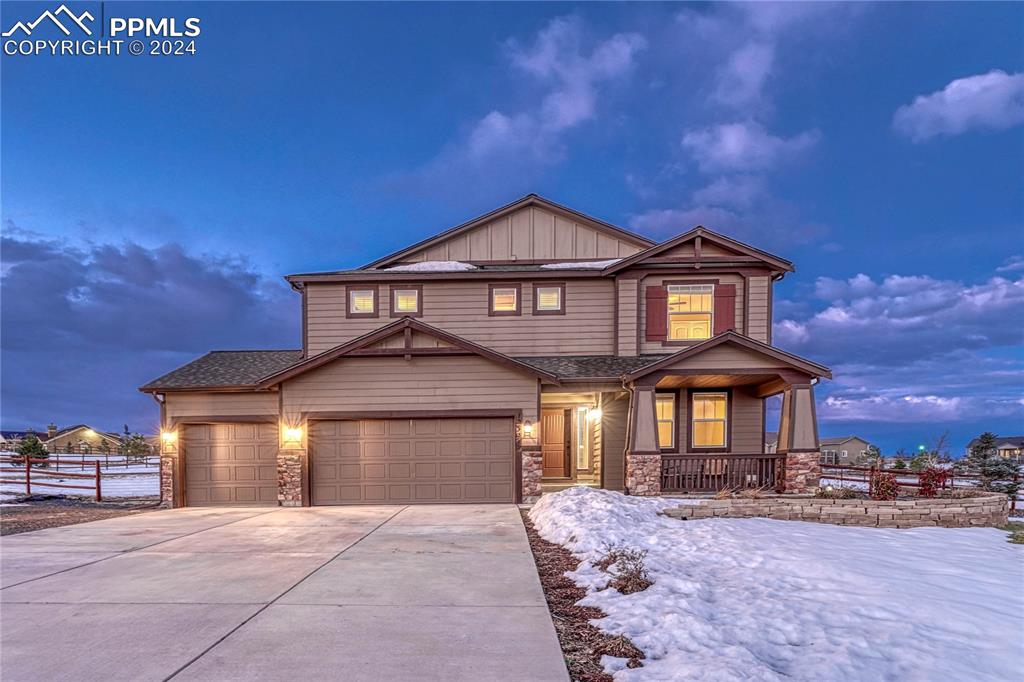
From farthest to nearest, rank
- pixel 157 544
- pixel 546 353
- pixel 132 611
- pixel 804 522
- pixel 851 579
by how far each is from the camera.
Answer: pixel 546 353 < pixel 804 522 < pixel 157 544 < pixel 851 579 < pixel 132 611

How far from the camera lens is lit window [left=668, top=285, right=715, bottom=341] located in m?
14.5

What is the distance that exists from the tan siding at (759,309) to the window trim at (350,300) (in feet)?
35.6

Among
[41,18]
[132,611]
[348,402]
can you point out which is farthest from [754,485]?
[41,18]

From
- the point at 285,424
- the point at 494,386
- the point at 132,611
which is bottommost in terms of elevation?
the point at 132,611

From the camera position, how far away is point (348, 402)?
491 inches

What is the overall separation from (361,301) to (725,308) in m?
10.7

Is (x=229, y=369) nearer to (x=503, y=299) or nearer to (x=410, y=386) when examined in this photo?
(x=410, y=386)

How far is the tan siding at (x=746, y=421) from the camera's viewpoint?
13.9 m

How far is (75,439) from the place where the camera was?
61.9 m

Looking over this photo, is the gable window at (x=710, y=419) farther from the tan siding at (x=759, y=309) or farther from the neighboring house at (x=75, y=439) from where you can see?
the neighboring house at (x=75, y=439)

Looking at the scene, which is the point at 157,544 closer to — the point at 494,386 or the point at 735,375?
the point at 494,386

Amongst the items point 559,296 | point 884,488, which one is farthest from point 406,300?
point 884,488

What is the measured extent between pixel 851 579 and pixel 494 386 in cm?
828

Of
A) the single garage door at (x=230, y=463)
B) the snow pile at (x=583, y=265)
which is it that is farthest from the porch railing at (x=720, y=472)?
the single garage door at (x=230, y=463)
